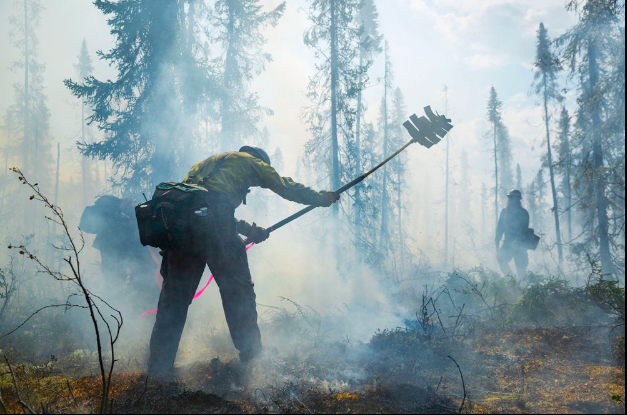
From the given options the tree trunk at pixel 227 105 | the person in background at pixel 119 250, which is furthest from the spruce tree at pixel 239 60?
the person in background at pixel 119 250

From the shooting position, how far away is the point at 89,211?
260 inches

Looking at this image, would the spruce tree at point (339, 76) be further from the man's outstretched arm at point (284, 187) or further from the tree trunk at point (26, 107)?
the tree trunk at point (26, 107)

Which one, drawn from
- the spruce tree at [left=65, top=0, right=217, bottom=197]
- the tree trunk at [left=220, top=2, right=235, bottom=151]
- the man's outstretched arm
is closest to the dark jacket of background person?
the man's outstretched arm

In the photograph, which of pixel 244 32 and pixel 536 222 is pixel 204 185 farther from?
pixel 536 222

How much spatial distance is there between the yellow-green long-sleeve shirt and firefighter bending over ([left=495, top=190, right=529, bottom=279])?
6.49 meters

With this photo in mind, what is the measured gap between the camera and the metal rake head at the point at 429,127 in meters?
4.95

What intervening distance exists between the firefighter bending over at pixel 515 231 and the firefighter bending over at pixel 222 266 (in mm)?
6528

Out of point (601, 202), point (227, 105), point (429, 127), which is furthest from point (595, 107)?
point (227, 105)

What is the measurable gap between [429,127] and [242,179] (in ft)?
8.89

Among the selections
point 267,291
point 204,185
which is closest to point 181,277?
point 204,185

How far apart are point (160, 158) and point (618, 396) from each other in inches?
413

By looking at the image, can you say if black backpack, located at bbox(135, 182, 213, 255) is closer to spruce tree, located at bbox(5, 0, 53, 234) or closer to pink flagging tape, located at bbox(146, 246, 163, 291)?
pink flagging tape, located at bbox(146, 246, 163, 291)

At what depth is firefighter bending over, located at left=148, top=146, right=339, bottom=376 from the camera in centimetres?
350

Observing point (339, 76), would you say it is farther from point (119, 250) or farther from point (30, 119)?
point (30, 119)
